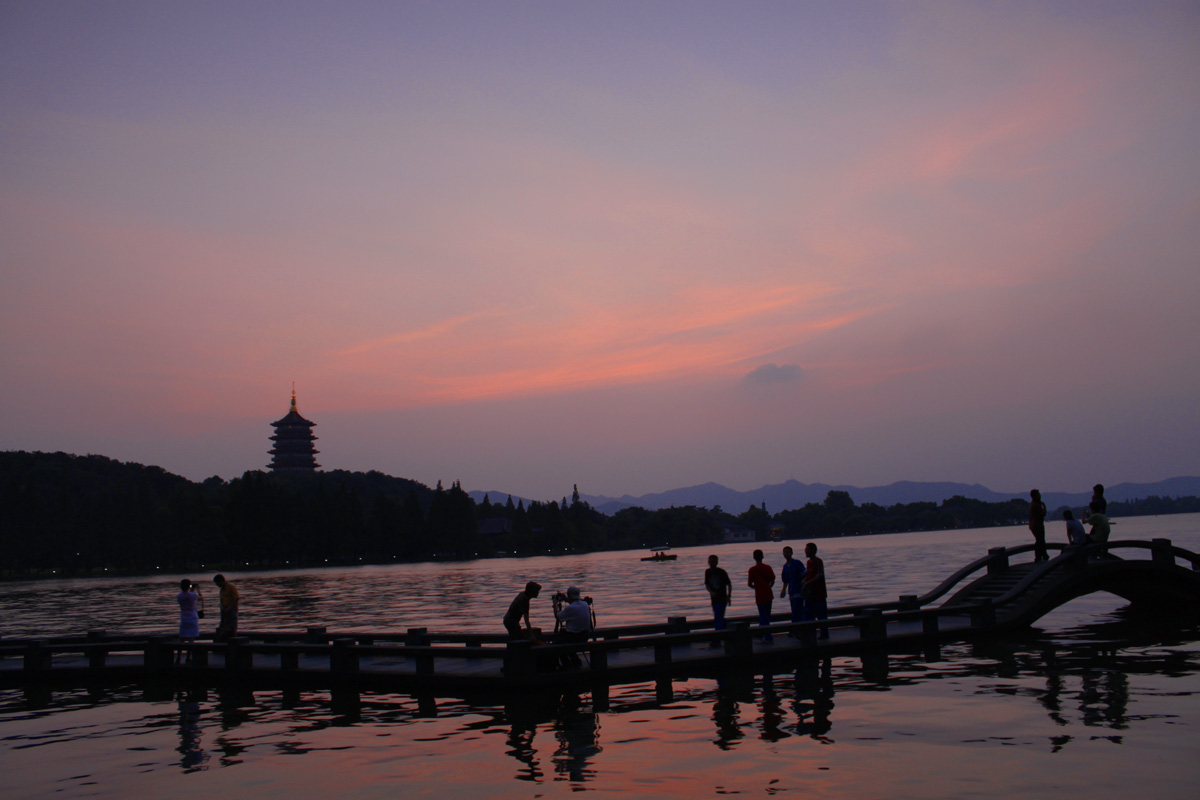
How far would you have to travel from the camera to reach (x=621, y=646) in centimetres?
1945

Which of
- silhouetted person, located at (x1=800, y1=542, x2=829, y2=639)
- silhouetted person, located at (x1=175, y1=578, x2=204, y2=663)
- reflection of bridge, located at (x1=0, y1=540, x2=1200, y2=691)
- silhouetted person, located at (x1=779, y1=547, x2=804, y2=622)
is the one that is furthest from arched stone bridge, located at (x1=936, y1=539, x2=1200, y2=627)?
silhouetted person, located at (x1=175, y1=578, x2=204, y2=663)

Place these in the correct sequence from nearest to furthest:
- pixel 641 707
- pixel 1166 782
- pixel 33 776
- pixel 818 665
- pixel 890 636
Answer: pixel 1166 782, pixel 33 776, pixel 641 707, pixel 818 665, pixel 890 636

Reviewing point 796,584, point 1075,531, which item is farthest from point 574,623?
point 1075,531

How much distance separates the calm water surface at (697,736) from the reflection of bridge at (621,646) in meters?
0.80

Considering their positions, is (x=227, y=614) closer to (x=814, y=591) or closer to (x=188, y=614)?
(x=188, y=614)

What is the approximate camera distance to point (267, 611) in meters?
56.3

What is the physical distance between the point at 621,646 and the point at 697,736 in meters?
5.35

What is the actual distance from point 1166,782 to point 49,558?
15293 cm

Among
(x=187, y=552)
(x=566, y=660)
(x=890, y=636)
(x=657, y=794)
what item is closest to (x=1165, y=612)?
(x=890, y=636)

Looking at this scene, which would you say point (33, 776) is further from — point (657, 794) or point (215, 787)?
point (657, 794)

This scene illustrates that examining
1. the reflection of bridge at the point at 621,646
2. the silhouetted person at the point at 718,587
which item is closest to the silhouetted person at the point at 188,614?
the reflection of bridge at the point at 621,646

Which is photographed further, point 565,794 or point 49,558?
point 49,558

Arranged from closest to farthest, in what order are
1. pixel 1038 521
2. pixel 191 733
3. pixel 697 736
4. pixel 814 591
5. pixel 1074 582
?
1. pixel 697 736
2. pixel 191 733
3. pixel 814 591
4. pixel 1074 582
5. pixel 1038 521

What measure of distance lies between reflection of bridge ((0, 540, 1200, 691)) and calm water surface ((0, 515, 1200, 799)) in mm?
796
